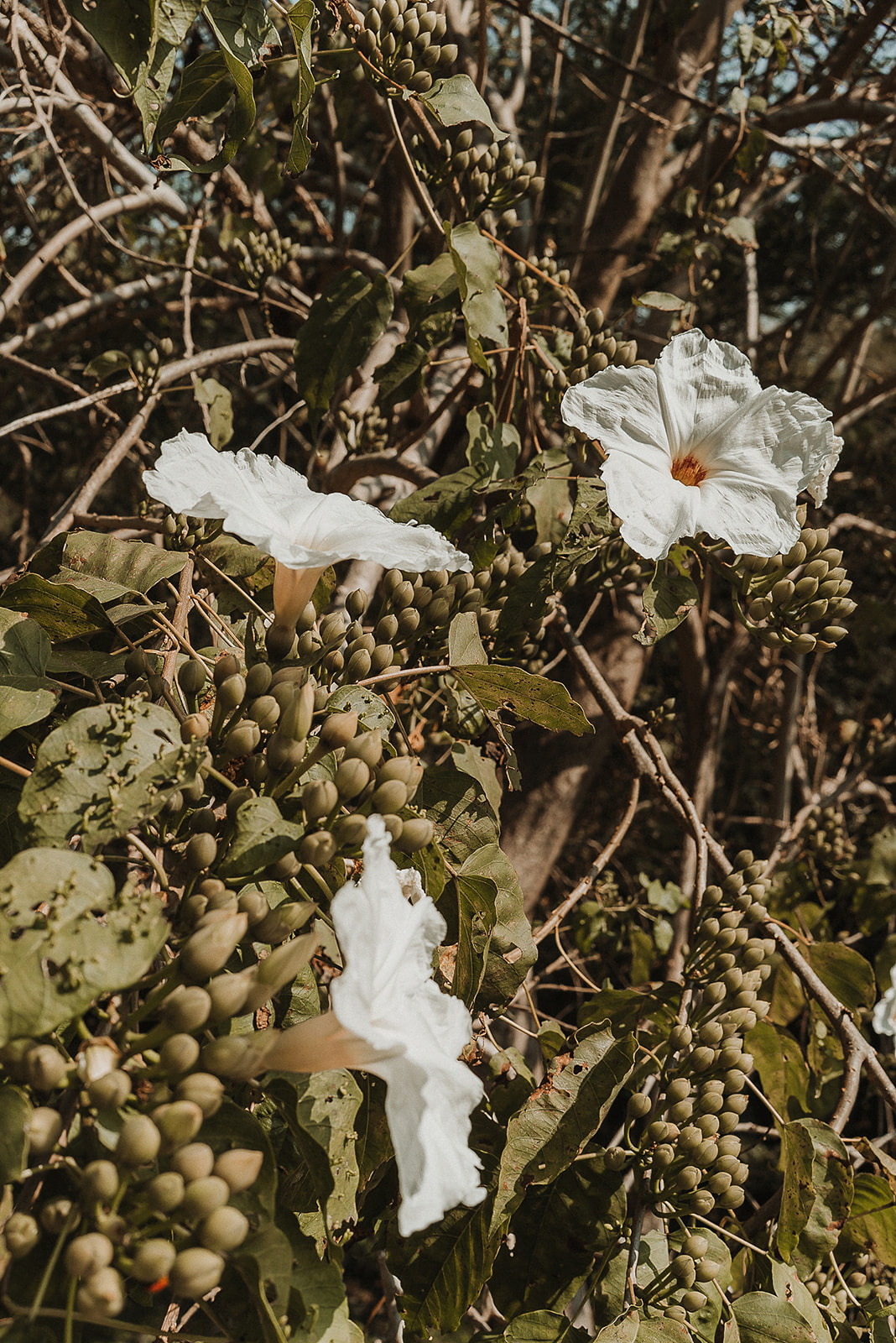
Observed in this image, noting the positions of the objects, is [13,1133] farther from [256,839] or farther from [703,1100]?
[703,1100]

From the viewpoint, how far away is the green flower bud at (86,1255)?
Answer: 0.76 m

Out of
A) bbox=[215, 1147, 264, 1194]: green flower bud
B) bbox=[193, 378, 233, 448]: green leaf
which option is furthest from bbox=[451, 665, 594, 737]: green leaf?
bbox=[193, 378, 233, 448]: green leaf

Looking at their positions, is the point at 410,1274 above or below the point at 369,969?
below

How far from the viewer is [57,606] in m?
1.32

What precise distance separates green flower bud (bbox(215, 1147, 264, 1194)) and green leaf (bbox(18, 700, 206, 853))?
33 centimetres

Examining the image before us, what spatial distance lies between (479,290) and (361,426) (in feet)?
2.23

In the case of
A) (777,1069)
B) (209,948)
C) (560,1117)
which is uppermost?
(209,948)

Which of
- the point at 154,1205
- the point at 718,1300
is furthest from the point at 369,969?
the point at 718,1300

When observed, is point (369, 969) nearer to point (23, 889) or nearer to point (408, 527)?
point (23, 889)

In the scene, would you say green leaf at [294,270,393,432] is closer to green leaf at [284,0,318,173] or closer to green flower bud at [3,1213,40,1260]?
green leaf at [284,0,318,173]

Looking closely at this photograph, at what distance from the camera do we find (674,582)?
1.68m

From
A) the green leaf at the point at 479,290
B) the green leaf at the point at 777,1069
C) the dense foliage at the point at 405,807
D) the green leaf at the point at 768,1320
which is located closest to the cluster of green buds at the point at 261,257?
the dense foliage at the point at 405,807

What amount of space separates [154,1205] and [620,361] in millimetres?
1679

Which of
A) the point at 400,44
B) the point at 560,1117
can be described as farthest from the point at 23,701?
the point at 400,44
